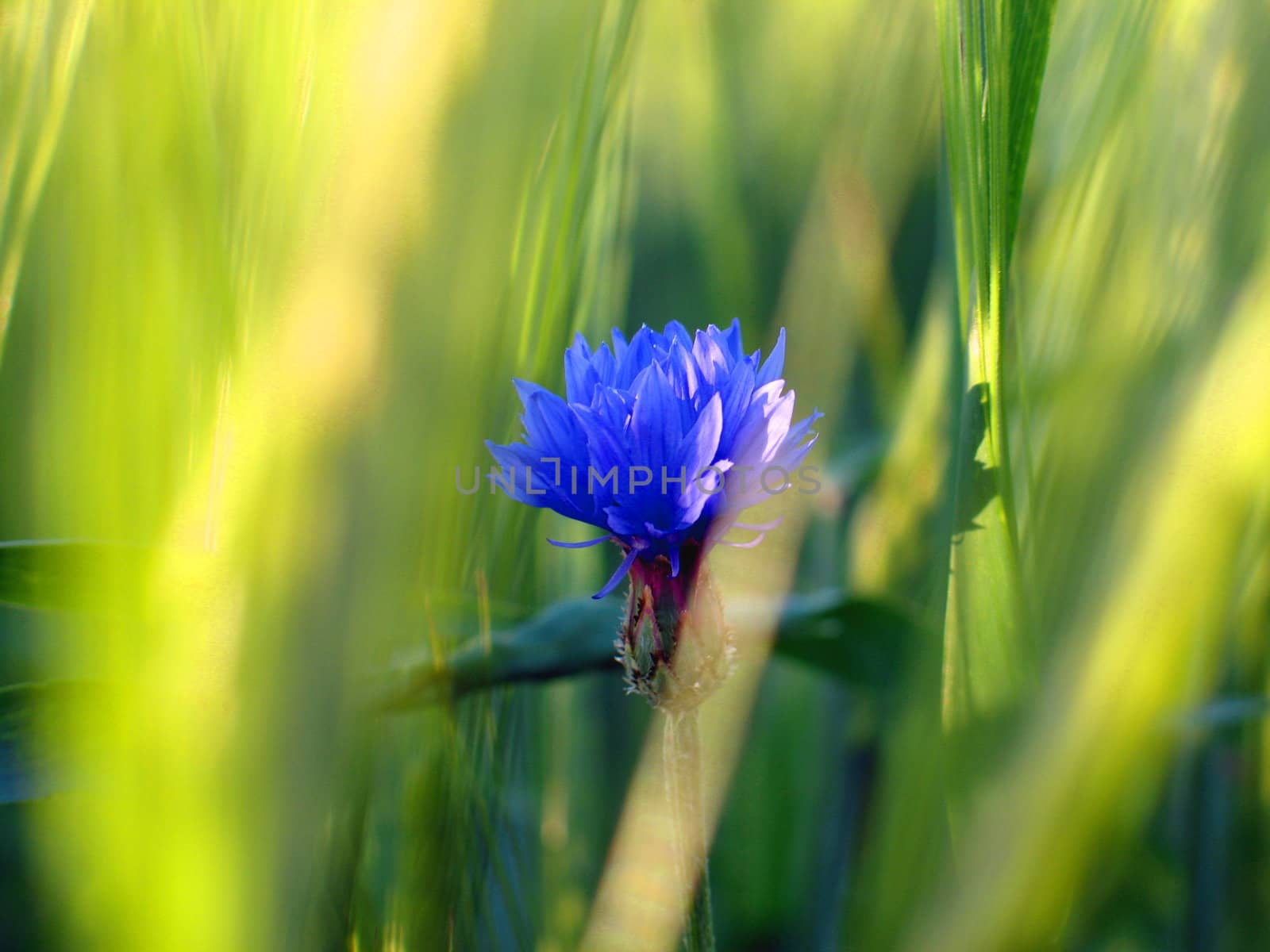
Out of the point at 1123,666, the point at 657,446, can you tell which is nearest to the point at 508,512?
the point at 657,446

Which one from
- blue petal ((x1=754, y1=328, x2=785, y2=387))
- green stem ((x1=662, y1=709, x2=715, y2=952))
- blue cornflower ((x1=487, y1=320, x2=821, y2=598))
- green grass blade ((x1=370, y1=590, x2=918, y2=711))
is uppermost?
blue petal ((x1=754, y1=328, x2=785, y2=387))

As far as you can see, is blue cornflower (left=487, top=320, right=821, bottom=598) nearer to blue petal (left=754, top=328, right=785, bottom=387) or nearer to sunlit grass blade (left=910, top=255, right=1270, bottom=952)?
blue petal (left=754, top=328, right=785, bottom=387)

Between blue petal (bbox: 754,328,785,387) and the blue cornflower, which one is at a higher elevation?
blue petal (bbox: 754,328,785,387)

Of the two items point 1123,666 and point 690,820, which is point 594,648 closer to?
point 690,820

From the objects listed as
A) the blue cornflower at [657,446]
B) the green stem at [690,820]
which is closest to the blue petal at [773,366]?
the blue cornflower at [657,446]

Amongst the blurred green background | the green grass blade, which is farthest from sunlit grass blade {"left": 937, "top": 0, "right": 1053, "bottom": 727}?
the green grass blade

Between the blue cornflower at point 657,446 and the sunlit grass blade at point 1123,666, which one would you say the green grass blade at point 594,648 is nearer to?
the blue cornflower at point 657,446

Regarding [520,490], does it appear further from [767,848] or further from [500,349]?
[767,848]

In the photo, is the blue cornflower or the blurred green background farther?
the blue cornflower
